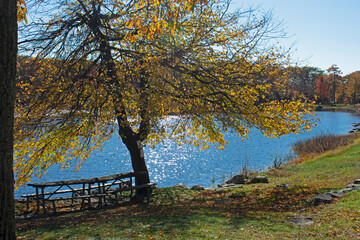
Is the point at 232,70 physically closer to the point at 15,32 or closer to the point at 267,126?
the point at 267,126

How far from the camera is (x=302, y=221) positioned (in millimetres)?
7723

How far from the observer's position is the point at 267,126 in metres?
11.7

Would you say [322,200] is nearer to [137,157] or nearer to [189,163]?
[137,157]

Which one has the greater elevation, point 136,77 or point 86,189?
point 136,77

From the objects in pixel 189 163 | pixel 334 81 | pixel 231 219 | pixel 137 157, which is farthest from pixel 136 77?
pixel 334 81

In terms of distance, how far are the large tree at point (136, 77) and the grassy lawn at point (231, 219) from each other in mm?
2414

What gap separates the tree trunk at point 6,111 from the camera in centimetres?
415

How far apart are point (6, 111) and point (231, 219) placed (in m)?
6.12

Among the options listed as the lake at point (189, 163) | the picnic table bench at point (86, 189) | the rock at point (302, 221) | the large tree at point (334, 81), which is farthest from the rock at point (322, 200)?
the large tree at point (334, 81)

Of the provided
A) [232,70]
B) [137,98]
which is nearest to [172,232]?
[137,98]

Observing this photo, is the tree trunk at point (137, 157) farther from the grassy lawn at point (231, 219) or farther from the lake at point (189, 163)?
the lake at point (189, 163)

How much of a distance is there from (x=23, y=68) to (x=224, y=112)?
743 cm

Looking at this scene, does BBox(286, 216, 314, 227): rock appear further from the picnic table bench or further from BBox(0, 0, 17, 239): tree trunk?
the picnic table bench

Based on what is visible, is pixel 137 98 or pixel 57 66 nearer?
pixel 137 98
